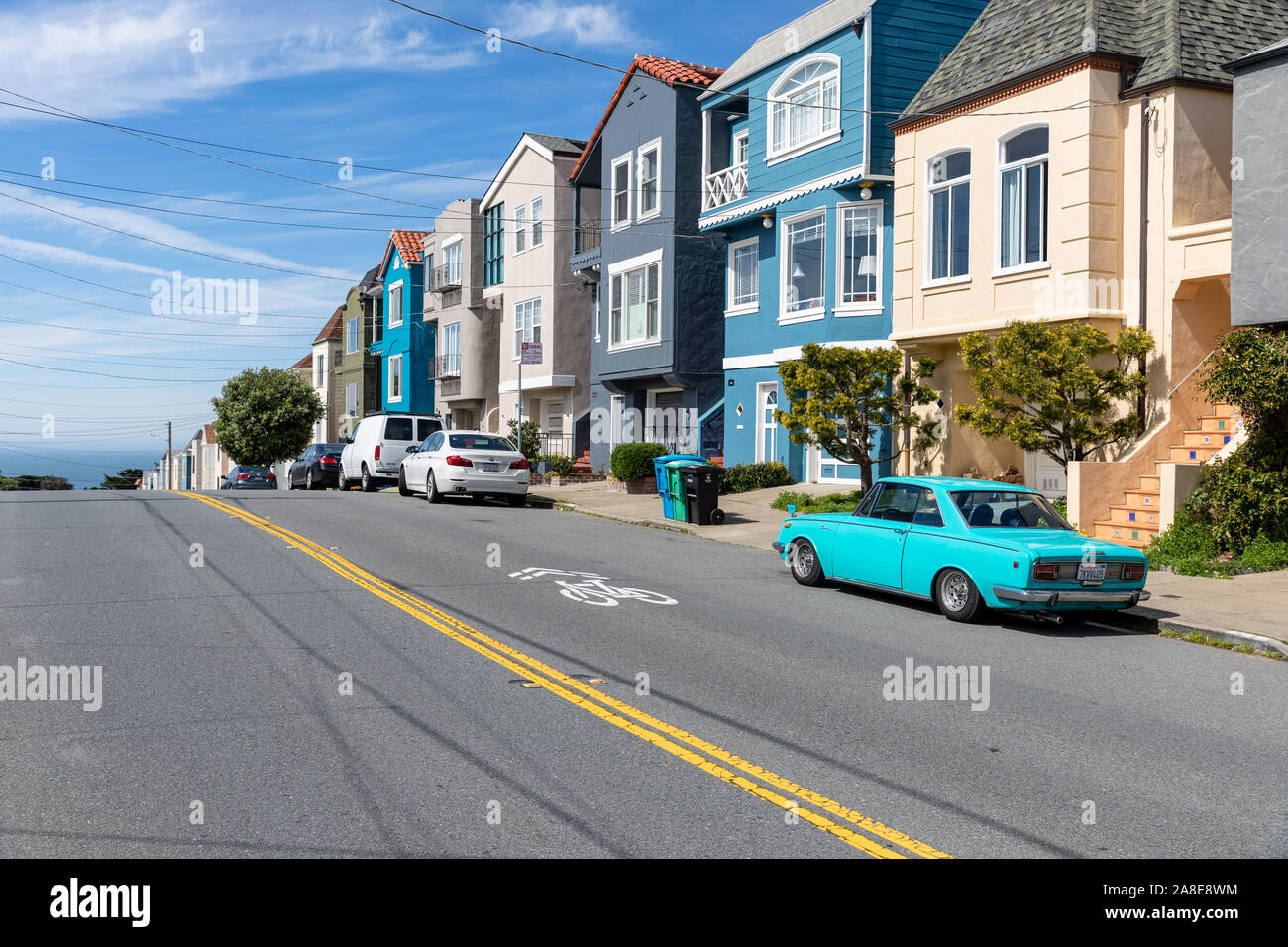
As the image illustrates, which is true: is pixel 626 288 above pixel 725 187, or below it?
below

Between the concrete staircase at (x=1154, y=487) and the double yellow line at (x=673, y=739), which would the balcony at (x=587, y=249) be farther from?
the double yellow line at (x=673, y=739)

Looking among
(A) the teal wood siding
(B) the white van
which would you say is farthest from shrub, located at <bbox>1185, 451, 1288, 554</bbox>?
(B) the white van

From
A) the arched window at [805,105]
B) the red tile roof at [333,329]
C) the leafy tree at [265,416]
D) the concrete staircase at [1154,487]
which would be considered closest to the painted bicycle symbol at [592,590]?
the concrete staircase at [1154,487]

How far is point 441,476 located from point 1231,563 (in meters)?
14.6

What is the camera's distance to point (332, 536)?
16547 mm

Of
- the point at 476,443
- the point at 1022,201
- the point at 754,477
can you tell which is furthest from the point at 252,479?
the point at 1022,201

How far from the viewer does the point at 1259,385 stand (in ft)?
46.8

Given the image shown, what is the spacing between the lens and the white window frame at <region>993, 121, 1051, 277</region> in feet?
59.7

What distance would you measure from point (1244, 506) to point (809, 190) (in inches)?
485

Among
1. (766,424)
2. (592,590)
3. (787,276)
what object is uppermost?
(787,276)

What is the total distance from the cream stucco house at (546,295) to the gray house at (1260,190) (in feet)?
82.0

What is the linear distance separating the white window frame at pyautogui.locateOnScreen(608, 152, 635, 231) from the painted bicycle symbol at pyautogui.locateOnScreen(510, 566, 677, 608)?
20.6m

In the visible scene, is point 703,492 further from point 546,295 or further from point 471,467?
point 546,295

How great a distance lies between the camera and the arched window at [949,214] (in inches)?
786
